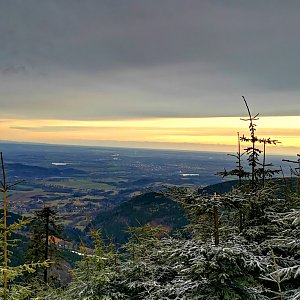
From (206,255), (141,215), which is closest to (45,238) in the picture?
(206,255)

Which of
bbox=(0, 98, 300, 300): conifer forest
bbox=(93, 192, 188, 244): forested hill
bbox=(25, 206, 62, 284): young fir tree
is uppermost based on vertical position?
bbox=(0, 98, 300, 300): conifer forest

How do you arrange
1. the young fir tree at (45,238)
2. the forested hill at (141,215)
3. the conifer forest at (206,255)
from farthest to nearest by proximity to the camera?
the forested hill at (141,215) → the young fir tree at (45,238) → the conifer forest at (206,255)

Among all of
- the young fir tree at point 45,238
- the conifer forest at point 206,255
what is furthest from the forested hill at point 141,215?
the conifer forest at point 206,255

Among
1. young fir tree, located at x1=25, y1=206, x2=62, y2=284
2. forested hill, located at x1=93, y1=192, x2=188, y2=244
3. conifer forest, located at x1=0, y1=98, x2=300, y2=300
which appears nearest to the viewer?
conifer forest, located at x1=0, y1=98, x2=300, y2=300

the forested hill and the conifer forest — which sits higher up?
the conifer forest

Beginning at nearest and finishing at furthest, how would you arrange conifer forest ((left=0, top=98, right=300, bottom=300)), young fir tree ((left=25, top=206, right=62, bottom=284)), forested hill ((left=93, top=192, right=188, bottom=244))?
conifer forest ((left=0, top=98, right=300, bottom=300)) → young fir tree ((left=25, top=206, right=62, bottom=284)) → forested hill ((left=93, top=192, right=188, bottom=244))

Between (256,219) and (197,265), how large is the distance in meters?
4.13

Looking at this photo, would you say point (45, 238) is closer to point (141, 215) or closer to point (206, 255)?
point (206, 255)

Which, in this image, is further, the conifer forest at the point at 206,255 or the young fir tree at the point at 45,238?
the young fir tree at the point at 45,238

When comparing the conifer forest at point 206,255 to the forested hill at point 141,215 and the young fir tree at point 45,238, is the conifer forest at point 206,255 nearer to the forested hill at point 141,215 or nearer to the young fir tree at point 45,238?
the young fir tree at point 45,238

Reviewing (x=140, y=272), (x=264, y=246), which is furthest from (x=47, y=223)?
(x=264, y=246)

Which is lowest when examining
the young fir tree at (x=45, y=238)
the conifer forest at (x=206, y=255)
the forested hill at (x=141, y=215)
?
the forested hill at (x=141, y=215)

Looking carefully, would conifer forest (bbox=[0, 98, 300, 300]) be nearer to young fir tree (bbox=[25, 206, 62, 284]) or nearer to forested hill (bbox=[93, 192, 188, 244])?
young fir tree (bbox=[25, 206, 62, 284])

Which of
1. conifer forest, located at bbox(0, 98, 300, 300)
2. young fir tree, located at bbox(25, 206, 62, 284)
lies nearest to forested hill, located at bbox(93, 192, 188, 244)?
young fir tree, located at bbox(25, 206, 62, 284)
